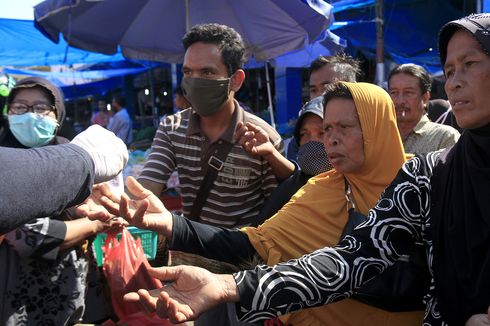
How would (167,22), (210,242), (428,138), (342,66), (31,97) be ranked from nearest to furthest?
(210,242), (31,97), (342,66), (428,138), (167,22)

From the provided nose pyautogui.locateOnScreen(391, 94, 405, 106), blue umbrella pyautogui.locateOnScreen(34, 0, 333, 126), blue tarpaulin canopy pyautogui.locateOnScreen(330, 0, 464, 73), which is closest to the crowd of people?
nose pyautogui.locateOnScreen(391, 94, 405, 106)

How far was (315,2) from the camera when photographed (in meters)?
4.79

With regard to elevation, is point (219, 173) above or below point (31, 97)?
below

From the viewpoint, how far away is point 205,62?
2.46 m

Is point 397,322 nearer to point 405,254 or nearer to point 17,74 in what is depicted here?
point 405,254

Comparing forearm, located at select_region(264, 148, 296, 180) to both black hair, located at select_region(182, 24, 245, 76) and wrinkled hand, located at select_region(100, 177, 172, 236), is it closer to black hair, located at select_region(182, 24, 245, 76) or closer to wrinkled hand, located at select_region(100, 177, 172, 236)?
black hair, located at select_region(182, 24, 245, 76)

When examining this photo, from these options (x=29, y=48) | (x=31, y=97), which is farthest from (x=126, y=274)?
(x=29, y=48)

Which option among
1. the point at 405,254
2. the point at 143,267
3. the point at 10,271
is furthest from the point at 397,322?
the point at 10,271

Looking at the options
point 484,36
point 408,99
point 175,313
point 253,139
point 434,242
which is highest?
point 484,36

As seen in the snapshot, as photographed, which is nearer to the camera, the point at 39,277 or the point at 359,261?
the point at 359,261

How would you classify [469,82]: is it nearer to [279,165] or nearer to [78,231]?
[279,165]

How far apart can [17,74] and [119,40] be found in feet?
32.6

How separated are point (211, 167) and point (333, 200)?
0.67 m

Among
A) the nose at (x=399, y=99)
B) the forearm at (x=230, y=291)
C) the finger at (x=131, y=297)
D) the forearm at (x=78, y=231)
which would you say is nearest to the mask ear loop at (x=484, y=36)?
the forearm at (x=230, y=291)
